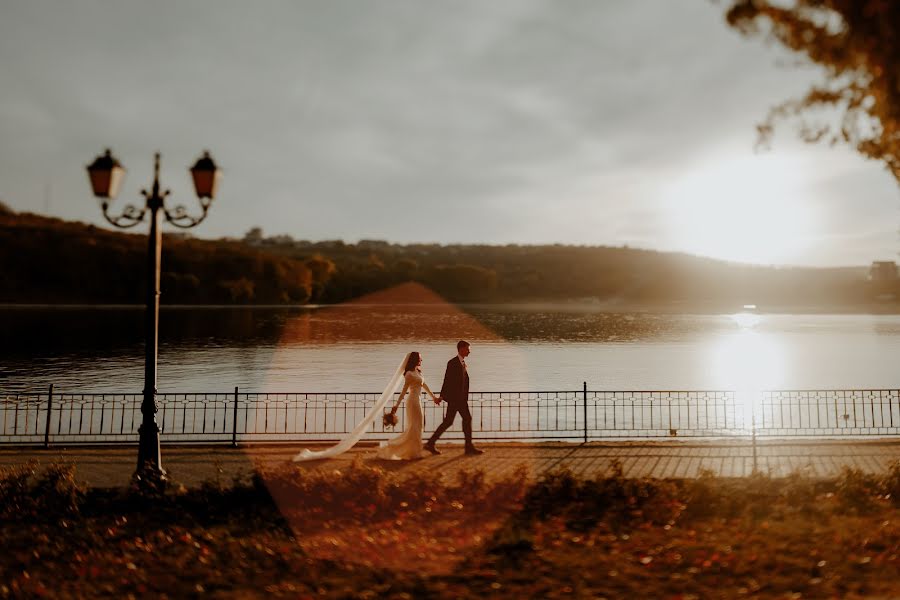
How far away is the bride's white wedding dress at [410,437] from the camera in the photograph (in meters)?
13.0

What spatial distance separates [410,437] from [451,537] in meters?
5.20

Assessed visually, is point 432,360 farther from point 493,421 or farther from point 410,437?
point 410,437

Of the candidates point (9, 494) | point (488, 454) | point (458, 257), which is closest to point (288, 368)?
point (488, 454)

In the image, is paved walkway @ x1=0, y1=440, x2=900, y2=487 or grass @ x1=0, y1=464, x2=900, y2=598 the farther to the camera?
paved walkway @ x1=0, y1=440, x2=900, y2=487

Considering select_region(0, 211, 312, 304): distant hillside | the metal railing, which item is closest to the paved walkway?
the metal railing

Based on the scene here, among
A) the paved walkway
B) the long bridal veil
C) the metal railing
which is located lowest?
the metal railing

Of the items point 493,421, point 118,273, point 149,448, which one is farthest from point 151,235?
point 118,273

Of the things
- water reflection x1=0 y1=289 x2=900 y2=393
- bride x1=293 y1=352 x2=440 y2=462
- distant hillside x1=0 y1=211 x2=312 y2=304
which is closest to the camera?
bride x1=293 y1=352 x2=440 y2=462

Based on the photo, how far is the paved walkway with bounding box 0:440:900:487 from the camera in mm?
11922

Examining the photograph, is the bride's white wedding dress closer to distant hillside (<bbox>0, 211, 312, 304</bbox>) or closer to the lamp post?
the lamp post

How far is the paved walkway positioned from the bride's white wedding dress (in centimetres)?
32

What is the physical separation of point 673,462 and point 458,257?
18745 cm

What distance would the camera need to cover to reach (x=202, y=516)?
28.8 ft

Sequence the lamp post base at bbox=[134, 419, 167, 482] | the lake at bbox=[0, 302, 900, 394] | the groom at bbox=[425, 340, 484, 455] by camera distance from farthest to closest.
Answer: the lake at bbox=[0, 302, 900, 394] → the groom at bbox=[425, 340, 484, 455] → the lamp post base at bbox=[134, 419, 167, 482]
